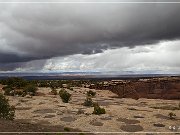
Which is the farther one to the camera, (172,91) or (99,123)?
(172,91)

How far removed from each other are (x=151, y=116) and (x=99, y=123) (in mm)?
8224

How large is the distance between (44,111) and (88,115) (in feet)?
21.9

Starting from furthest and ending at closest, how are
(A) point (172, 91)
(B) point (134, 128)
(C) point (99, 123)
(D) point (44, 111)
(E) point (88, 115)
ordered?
1. (A) point (172, 91)
2. (D) point (44, 111)
3. (E) point (88, 115)
4. (C) point (99, 123)
5. (B) point (134, 128)

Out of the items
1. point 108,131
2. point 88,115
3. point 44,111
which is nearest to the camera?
point 108,131

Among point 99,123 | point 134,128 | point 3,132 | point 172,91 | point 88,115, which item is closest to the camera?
point 3,132

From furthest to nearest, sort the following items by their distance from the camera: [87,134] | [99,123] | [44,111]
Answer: [44,111], [99,123], [87,134]

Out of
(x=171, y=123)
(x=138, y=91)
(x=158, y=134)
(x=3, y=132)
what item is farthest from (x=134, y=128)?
(x=138, y=91)

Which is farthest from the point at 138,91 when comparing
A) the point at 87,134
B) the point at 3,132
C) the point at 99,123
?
the point at 3,132

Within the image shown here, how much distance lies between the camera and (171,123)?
93.8ft

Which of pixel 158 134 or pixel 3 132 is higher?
pixel 3 132

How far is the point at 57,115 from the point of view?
31906mm

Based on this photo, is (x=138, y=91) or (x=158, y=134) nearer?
(x=158, y=134)

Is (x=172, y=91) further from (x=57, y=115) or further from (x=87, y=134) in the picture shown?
(x=87, y=134)

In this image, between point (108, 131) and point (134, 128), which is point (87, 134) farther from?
point (134, 128)
